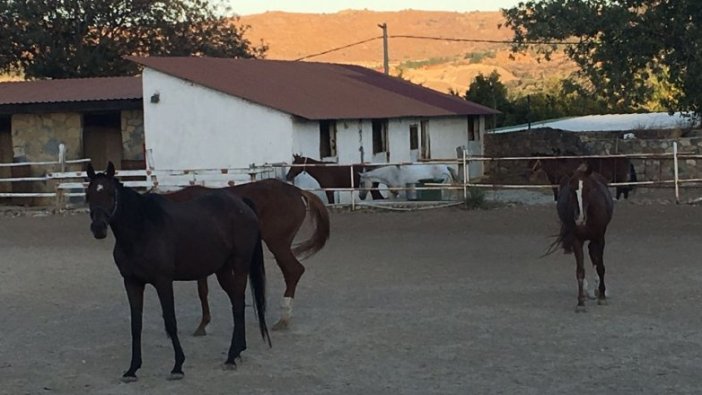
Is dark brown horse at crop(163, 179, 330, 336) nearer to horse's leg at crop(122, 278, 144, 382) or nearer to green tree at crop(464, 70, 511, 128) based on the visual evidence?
horse's leg at crop(122, 278, 144, 382)

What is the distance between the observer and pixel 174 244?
25.1 ft

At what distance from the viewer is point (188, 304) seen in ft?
35.1

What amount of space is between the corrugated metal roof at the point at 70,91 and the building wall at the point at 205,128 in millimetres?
1348

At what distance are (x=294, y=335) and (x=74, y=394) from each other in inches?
93.3

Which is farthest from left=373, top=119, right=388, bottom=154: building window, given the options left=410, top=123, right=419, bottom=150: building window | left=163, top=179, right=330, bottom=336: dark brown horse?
left=163, top=179, right=330, bottom=336: dark brown horse

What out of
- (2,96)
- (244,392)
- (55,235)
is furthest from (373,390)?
(2,96)

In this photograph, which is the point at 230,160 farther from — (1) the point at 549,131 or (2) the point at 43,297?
(2) the point at 43,297

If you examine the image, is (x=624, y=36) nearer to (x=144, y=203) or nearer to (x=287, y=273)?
(x=287, y=273)

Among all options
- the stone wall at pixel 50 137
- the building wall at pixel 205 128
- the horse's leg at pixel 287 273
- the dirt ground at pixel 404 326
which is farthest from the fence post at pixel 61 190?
the horse's leg at pixel 287 273

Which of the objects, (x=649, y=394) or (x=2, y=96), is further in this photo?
(x=2, y=96)

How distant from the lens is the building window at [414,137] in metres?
28.7

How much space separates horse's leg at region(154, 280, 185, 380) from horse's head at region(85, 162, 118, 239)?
69cm

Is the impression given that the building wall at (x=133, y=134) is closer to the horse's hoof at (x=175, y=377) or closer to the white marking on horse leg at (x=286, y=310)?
the white marking on horse leg at (x=286, y=310)

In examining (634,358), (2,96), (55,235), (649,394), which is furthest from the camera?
(2,96)
